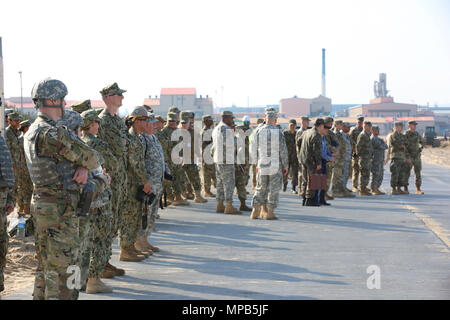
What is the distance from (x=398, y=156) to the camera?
18172 mm

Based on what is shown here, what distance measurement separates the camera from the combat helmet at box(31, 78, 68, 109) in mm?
5250

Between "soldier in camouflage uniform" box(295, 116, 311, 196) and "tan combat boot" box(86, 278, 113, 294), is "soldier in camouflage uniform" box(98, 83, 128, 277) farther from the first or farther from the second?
"soldier in camouflage uniform" box(295, 116, 311, 196)

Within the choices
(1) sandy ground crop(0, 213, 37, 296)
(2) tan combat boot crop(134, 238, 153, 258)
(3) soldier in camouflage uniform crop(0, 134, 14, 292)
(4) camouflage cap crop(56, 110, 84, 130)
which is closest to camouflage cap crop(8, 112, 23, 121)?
(1) sandy ground crop(0, 213, 37, 296)

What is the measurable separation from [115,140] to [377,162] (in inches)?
476

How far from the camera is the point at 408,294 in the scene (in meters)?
6.70

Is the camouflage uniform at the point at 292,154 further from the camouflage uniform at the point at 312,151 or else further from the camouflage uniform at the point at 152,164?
the camouflage uniform at the point at 152,164

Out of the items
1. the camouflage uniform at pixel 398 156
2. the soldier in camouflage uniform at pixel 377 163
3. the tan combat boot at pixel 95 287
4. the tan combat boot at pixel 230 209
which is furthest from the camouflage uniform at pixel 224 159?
the camouflage uniform at pixel 398 156

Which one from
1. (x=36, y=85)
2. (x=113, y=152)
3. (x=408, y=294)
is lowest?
(x=408, y=294)

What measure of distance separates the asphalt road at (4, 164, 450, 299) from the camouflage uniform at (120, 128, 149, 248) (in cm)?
39

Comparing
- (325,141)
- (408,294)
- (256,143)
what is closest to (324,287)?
(408,294)

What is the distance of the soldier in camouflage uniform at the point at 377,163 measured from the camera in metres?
18.1

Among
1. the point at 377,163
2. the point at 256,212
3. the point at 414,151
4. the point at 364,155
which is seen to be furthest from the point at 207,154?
the point at 414,151

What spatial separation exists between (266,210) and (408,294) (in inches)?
241
